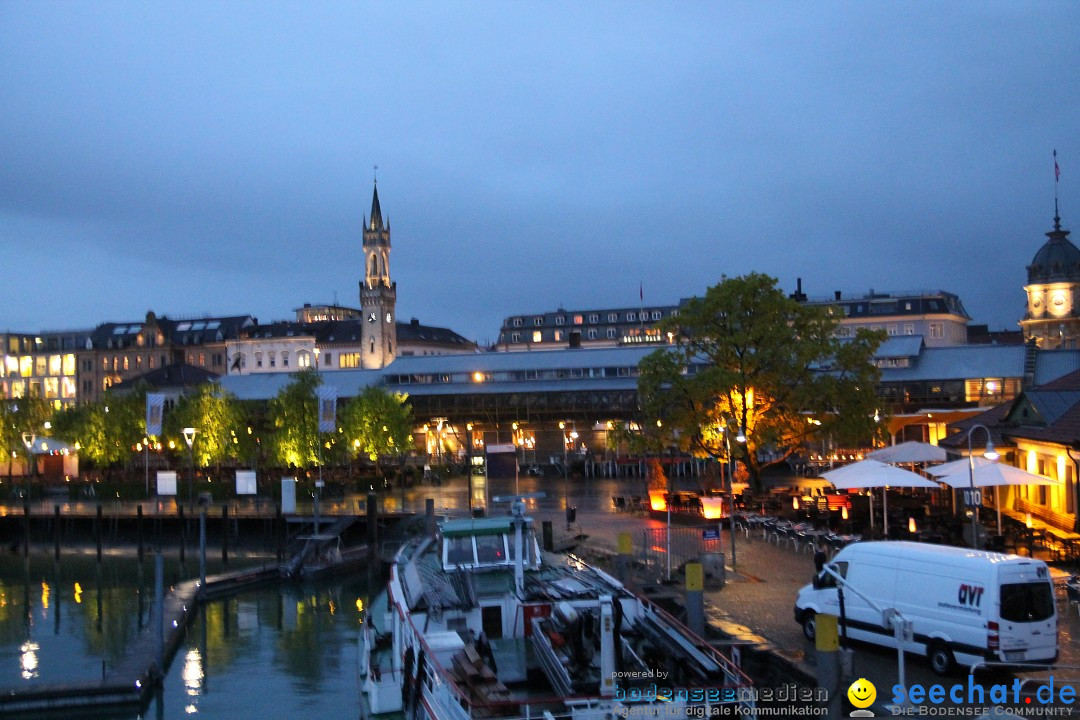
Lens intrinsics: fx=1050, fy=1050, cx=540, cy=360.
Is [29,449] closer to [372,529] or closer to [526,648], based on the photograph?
[372,529]

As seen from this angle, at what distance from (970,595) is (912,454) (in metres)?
20.6

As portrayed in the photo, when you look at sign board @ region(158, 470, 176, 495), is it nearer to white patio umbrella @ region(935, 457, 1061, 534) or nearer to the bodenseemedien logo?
white patio umbrella @ region(935, 457, 1061, 534)

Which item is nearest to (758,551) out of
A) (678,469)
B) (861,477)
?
(861,477)

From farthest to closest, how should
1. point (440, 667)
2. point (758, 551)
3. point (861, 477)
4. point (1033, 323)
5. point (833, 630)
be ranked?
point (1033, 323) < point (758, 551) < point (861, 477) < point (440, 667) < point (833, 630)

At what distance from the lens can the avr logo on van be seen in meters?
17.4

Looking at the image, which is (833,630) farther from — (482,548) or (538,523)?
(538,523)

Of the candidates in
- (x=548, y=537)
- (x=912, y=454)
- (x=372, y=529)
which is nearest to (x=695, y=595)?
(x=912, y=454)

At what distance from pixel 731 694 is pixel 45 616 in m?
35.6

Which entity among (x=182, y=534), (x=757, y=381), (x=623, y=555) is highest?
(x=757, y=381)

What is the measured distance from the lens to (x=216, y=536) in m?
60.5

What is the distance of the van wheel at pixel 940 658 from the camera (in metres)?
18.0

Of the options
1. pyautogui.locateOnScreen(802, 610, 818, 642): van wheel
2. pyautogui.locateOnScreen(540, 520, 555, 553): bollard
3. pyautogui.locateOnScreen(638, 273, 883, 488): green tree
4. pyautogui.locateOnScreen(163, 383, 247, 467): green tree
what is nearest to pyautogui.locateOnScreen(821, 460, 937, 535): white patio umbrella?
pyautogui.locateOnScreen(802, 610, 818, 642): van wheel

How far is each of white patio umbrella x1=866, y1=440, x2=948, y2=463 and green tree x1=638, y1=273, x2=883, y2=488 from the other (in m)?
8.33

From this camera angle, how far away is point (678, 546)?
3556 cm
